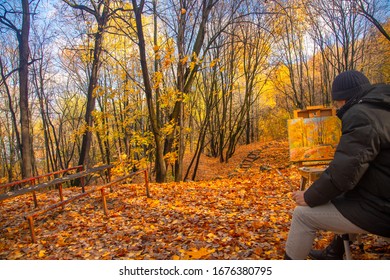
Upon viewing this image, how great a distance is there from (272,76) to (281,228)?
48.5 ft

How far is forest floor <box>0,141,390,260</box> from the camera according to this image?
8.23ft

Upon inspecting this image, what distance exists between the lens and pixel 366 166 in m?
1.48

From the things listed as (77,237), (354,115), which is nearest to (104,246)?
(77,237)

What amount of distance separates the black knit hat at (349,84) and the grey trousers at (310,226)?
2.37ft

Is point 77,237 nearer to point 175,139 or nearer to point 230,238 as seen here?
point 230,238

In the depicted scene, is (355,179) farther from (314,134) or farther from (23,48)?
(23,48)

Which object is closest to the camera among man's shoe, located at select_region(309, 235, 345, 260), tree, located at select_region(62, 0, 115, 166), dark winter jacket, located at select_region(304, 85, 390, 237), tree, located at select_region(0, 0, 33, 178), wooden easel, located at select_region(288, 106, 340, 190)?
dark winter jacket, located at select_region(304, 85, 390, 237)

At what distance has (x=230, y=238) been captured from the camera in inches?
106

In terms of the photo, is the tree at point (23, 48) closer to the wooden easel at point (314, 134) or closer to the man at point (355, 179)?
the man at point (355, 179)

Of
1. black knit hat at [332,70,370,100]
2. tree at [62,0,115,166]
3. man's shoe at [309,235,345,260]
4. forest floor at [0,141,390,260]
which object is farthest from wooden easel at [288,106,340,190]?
tree at [62,0,115,166]

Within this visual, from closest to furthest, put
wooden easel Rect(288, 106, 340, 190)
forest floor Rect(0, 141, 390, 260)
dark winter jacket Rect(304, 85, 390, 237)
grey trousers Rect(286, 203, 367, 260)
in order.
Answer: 1. dark winter jacket Rect(304, 85, 390, 237)
2. grey trousers Rect(286, 203, 367, 260)
3. forest floor Rect(0, 141, 390, 260)
4. wooden easel Rect(288, 106, 340, 190)

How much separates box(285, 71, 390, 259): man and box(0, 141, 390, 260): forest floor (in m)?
0.72

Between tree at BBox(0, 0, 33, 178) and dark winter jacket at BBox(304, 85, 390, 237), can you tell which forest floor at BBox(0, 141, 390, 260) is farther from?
tree at BBox(0, 0, 33, 178)

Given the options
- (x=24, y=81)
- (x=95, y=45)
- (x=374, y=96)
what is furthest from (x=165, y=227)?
(x=95, y=45)
